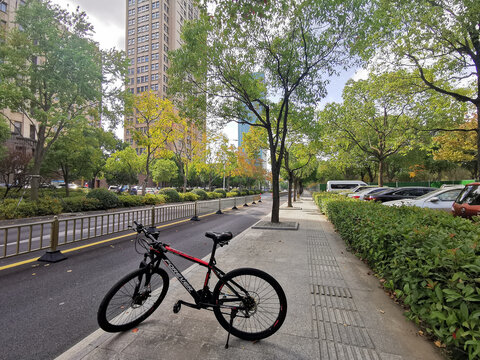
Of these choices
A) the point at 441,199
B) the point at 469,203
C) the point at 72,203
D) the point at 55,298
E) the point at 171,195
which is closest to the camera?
the point at 55,298

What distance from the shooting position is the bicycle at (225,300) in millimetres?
2428

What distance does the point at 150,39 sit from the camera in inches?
2576

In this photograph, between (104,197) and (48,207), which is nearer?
(48,207)

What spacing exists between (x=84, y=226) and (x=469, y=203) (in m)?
13.8

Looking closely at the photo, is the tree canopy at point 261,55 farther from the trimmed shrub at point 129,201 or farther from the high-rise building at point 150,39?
the high-rise building at point 150,39

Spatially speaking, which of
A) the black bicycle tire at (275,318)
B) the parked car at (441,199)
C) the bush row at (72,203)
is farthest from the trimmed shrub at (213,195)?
the black bicycle tire at (275,318)

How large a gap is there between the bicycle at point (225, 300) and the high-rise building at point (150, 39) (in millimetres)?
69201

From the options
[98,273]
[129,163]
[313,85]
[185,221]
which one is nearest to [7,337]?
[98,273]

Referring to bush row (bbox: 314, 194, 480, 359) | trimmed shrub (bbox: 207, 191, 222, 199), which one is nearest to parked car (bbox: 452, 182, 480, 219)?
bush row (bbox: 314, 194, 480, 359)

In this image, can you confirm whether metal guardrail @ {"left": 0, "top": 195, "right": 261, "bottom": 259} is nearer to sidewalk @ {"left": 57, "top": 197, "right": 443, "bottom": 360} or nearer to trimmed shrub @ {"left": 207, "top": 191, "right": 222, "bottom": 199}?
sidewalk @ {"left": 57, "top": 197, "right": 443, "bottom": 360}

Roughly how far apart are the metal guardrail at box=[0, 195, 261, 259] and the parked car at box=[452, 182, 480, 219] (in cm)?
892

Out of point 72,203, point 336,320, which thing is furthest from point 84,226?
point 336,320

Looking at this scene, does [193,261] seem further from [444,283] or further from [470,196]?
[470,196]

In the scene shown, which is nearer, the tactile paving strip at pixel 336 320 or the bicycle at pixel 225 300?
the tactile paving strip at pixel 336 320
